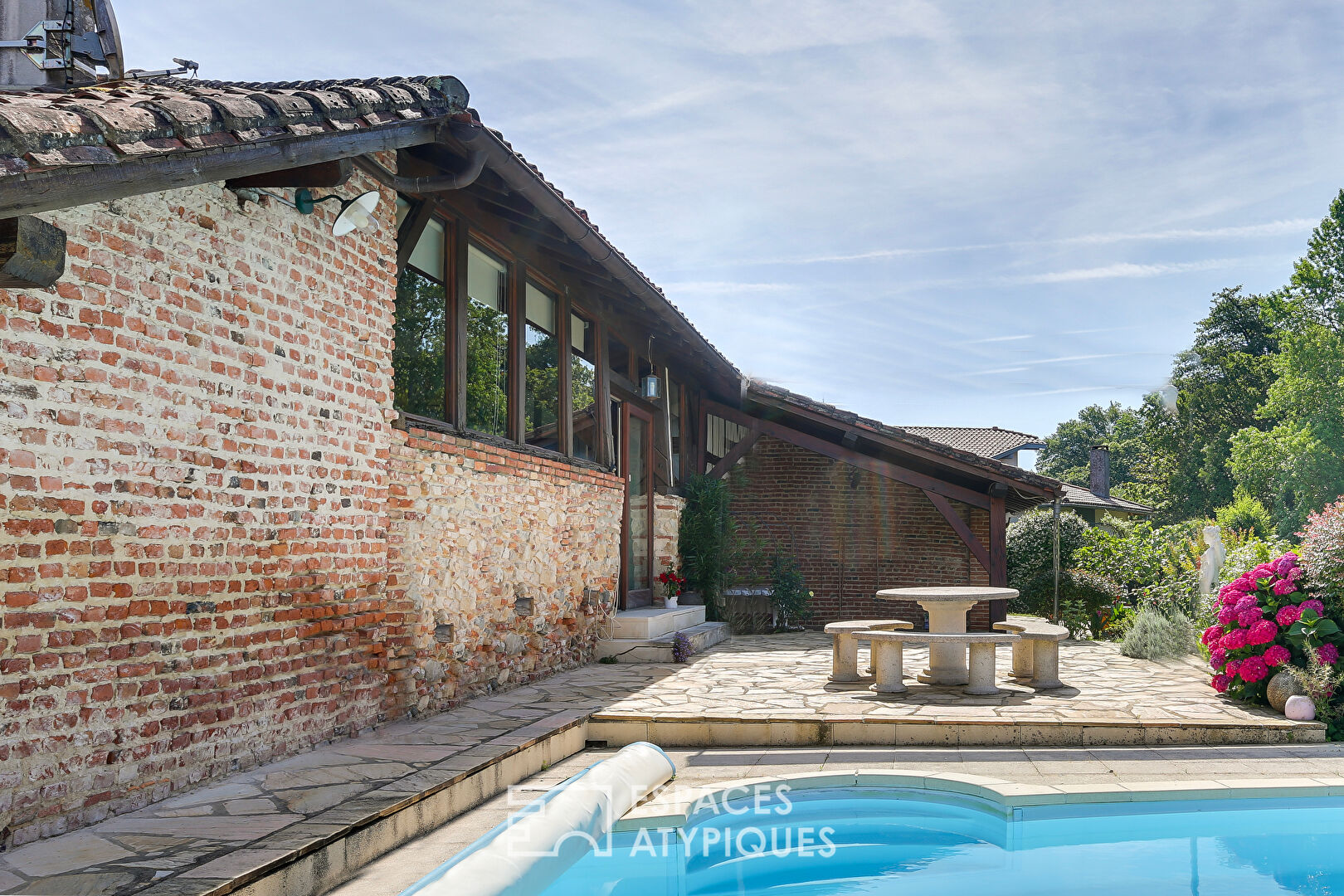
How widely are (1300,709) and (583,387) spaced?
21.2 feet

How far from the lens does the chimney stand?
3531 centimetres

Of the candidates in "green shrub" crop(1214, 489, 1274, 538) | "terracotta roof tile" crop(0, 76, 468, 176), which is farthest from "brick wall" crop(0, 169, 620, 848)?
"green shrub" crop(1214, 489, 1274, 538)

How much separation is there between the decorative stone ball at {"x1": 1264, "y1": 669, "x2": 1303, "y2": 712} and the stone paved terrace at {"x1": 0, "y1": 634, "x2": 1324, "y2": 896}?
129mm

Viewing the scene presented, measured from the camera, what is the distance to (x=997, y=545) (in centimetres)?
1178

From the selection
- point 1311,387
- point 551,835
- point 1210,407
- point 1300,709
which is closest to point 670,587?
point 1300,709

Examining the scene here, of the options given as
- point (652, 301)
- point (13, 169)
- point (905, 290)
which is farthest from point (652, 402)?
point (13, 169)

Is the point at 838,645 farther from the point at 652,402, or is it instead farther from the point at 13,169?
the point at 13,169

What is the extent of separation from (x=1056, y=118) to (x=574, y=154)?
183 inches

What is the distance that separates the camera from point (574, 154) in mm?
8469

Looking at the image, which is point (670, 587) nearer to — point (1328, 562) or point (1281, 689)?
point (1281, 689)

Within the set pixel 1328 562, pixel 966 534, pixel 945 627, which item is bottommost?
pixel 945 627

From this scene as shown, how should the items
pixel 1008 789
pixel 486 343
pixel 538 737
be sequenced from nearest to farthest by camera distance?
pixel 1008 789 → pixel 538 737 → pixel 486 343

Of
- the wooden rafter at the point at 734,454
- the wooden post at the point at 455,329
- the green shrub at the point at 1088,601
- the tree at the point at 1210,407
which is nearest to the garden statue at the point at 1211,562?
the green shrub at the point at 1088,601

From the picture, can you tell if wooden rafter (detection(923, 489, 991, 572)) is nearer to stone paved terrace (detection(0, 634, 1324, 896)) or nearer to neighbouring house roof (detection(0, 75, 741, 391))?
stone paved terrace (detection(0, 634, 1324, 896))
